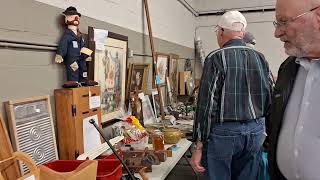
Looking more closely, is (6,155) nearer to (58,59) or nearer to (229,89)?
Answer: (58,59)

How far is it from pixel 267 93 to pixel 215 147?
517 mm

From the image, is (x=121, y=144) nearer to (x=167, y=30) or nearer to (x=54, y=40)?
(x=54, y=40)

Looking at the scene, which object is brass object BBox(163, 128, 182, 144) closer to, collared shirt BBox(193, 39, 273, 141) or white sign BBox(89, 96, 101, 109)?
collared shirt BBox(193, 39, 273, 141)

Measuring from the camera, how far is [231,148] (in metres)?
2.08

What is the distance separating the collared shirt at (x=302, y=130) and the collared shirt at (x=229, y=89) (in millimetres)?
606

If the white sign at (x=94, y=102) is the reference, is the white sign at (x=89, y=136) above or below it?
below

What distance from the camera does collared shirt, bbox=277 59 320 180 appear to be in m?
1.29

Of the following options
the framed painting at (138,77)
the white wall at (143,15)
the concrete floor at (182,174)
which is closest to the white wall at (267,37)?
the white wall at (143,15)

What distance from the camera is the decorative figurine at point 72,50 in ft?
5.85

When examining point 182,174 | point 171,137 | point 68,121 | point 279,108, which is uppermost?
point 279,108

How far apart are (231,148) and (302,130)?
0.79 m

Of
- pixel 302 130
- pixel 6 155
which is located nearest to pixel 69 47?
pixel 6 155

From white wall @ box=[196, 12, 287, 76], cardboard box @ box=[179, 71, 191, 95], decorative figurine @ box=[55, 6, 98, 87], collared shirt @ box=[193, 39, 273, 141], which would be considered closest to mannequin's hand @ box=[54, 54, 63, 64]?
decorative figurine @ box=[55, 6, 98, 87]

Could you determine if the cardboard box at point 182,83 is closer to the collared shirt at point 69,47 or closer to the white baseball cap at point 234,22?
the white baseball cap at point 234,22
